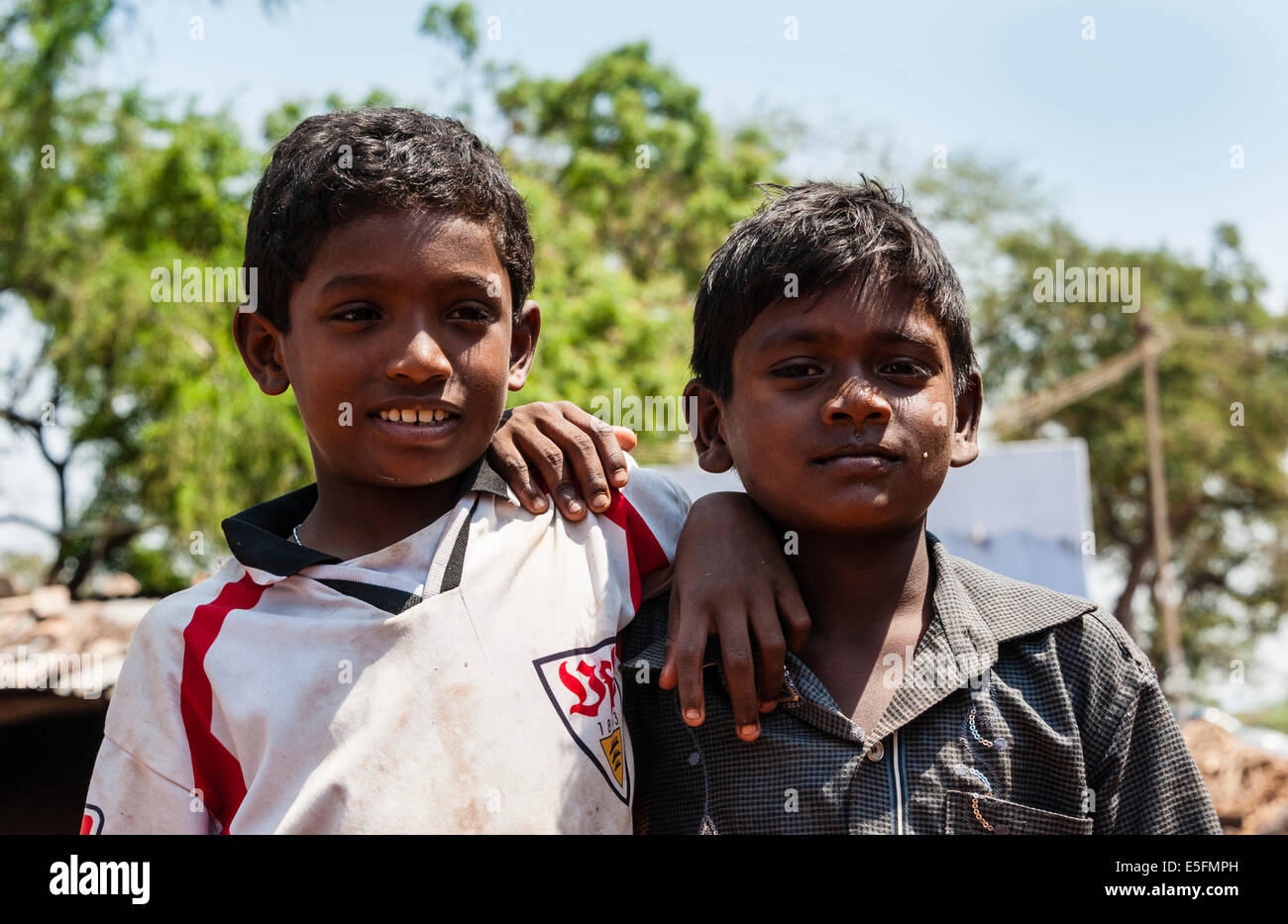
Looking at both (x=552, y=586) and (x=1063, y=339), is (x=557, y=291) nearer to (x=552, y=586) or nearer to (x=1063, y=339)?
(x=552, y=586)

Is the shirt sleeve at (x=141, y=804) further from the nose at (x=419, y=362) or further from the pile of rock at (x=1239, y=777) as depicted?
the pile of rock at (x=1239, y=777)

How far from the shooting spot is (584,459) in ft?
6.07

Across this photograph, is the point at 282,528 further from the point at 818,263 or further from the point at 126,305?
the point at 126,305

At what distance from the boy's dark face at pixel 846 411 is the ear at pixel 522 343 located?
42 centimetres

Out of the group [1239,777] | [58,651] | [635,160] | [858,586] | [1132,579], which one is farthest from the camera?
[1132,579]

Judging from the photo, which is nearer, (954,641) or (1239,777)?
(954,641)

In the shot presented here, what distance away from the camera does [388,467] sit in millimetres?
1738

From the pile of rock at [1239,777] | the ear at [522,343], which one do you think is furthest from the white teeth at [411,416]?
the pile of rock at [1239,777]

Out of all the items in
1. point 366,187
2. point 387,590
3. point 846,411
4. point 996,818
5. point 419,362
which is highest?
point 366,187

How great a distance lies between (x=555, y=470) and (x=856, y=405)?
0.51 metres

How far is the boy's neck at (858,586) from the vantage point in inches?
71.3

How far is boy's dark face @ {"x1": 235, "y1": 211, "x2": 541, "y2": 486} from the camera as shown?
170 cm

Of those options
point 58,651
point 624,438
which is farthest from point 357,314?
point 58,651
